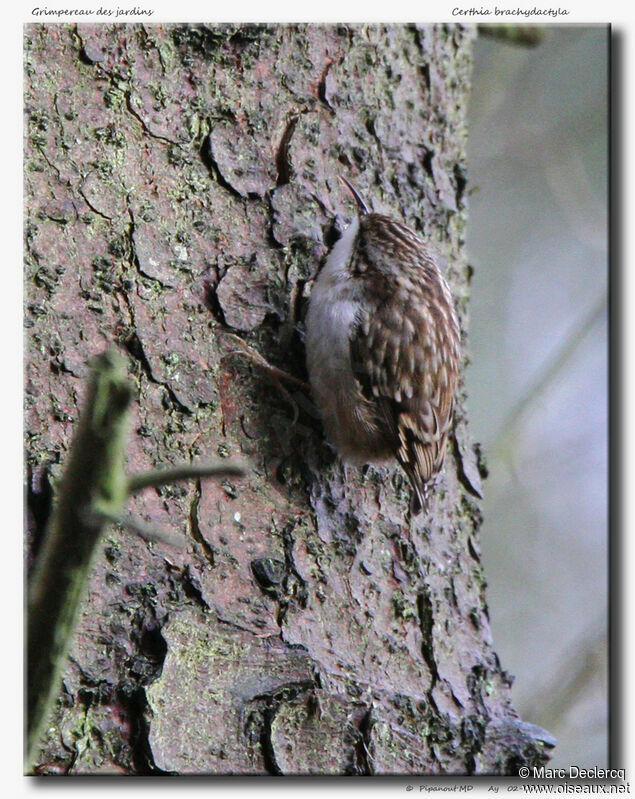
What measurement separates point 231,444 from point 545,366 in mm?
1770

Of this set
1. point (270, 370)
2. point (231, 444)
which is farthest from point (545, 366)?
point (231, 444)

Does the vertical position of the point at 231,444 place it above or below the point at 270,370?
below

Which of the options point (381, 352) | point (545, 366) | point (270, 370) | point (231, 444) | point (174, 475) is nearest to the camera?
point (174, 475)

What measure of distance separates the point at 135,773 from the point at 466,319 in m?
1.36

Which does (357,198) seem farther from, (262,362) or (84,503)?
(84,503)

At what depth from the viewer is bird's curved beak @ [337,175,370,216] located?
73.5 inches

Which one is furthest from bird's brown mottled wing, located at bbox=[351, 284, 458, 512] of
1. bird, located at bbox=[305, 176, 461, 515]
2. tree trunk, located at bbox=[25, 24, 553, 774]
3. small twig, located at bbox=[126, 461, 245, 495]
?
small twig, located at bbox=[126, 461, 245, 495]

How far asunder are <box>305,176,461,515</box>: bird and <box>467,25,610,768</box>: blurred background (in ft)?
3.73

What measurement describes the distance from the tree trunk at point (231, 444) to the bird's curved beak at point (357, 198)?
0.03 m

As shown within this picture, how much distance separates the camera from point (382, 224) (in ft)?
6.07

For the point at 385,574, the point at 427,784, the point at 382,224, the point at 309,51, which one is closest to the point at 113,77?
the point at 309,51

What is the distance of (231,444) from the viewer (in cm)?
157

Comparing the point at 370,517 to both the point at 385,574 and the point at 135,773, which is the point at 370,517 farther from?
the point at 135,773

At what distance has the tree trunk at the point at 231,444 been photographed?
4.50 feet
